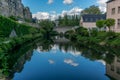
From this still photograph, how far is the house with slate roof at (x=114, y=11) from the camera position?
131 ft

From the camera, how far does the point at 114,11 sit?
41312 millimetres

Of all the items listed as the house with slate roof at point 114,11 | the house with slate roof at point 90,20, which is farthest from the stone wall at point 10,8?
the house with slate roof at point 114,11

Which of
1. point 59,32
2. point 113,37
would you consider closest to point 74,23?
point 59,32

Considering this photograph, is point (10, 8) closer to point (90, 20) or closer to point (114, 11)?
point (90, 20)

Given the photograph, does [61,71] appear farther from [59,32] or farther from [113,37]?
[59,32]

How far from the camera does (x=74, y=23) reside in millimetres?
108875

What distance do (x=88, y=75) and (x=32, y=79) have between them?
330 cm

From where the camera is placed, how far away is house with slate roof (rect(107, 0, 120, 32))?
39844 millimetres

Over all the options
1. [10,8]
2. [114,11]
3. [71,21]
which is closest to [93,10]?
[71,21]

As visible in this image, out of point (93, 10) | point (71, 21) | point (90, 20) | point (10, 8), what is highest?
point (10, 8)

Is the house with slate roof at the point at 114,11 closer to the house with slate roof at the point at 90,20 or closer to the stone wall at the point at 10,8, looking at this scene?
the house with slate roof at the point at 90,20

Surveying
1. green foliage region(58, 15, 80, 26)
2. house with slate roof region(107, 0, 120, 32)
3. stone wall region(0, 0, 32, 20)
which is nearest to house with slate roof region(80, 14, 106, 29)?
stone wall region(0, 0, 32, 20)

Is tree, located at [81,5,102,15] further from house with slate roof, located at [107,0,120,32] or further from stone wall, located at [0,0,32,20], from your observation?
house with slate roof, located at [107,0,120,32]

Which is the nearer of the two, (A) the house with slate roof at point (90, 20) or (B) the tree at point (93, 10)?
(A) the house with slate roof at point (90, 20)
